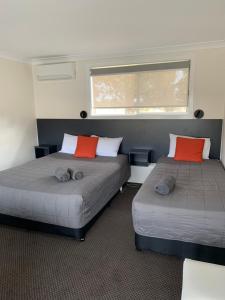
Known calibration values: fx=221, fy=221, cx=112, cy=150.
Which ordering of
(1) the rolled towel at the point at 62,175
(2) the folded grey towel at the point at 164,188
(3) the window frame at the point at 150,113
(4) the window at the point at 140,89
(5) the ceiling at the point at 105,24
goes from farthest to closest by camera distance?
(4) the window at the point at 140,89 < (3) the window frame at the point at 150,113 < (1) the rolled towel at the point at 62,175 < (2) the folded grey towel at the point at 164,188 < (5) the ceiling at the point at 105,24

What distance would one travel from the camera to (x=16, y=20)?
229 centimetres

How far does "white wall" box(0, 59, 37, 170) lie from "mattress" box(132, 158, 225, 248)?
274cm

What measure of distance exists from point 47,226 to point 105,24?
7.61ft

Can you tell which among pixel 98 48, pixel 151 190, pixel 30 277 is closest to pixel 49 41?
pixel 98 48

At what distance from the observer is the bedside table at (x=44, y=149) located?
427 centimetres

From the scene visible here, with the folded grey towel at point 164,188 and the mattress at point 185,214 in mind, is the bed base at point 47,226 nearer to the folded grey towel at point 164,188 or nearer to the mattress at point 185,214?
the mattress at point 185,214

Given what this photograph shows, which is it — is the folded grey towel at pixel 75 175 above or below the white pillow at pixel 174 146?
below

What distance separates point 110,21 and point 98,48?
1.11 m

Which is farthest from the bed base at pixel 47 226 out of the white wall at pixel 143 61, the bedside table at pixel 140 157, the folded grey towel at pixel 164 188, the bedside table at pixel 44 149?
the white wall at pixel 143 61

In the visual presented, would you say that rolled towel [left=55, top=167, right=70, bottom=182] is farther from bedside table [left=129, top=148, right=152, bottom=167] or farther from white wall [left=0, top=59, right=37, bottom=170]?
white wall [left=0, top=59, right=37, bottom=170]

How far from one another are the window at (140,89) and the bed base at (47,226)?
6.92 ft

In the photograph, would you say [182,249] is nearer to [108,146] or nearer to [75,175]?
[75,175]

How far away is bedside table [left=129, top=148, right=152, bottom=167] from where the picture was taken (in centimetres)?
372

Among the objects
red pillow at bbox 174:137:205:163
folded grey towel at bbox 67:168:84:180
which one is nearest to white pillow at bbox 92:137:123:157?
red pillow at bbox 174:137:205:163
